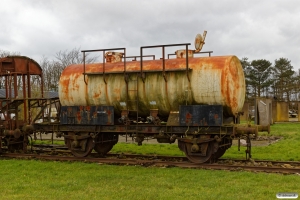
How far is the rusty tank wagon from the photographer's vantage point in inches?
455

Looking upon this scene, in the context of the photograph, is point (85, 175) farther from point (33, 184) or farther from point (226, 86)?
point (226, 86)

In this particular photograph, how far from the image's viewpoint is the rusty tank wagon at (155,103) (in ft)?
37.9

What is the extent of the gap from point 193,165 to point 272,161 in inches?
110

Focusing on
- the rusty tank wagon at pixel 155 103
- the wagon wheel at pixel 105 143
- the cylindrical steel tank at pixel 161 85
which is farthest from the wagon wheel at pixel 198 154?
the wagon wheel at pixel 105 143

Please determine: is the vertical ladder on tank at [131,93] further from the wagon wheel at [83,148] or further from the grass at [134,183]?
the grass at [134,183]

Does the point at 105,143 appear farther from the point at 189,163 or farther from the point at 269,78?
the point at 269,78

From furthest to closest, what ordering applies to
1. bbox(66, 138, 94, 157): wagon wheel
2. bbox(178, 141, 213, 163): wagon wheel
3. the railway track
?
bbox(66, 138, 94, 157): wagon wheel
bbox(178, 141, 213, 163): wagon wheel
the railway track

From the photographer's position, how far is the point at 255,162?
40.0ft

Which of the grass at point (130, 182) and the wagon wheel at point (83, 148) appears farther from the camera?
the wagon wheel at point (83, 148)

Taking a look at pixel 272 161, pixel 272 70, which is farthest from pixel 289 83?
pixel 272 161

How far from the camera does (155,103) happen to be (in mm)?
12359

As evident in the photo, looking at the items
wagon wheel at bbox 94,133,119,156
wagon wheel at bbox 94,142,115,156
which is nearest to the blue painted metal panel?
wagon wheel at bbox 94,133,119,156

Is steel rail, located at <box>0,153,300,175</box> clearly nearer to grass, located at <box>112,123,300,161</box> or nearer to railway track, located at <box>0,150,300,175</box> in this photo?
railway track, located at <box>0,150,300,175</box>

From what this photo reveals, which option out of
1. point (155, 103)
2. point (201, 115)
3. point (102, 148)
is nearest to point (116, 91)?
point (155, 103)
